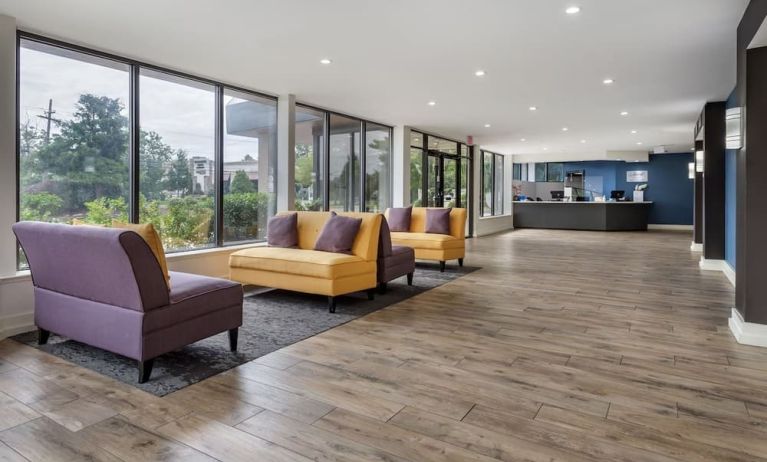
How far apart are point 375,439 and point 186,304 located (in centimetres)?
151

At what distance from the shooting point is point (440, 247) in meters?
6.73

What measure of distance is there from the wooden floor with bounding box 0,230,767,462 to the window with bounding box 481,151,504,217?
32.3 ft

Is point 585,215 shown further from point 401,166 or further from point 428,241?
point 428,241

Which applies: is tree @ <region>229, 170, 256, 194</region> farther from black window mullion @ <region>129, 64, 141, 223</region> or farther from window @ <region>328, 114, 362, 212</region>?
window @ <region>328, 114, 362, 212</region>

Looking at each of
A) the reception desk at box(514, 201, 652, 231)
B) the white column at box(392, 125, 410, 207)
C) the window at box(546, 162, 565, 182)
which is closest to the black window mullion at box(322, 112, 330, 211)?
the white column at box(392, 125, 410, 207)

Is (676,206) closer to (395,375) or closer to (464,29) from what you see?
(464,29)

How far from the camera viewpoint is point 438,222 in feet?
23.3

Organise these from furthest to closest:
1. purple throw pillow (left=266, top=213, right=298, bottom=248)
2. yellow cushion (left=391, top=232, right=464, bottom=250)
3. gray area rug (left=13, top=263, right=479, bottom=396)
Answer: yellow cushion (left=391, top=232, right=464, bottom=250)
purple throw pillow (left=266, top=213, right=298, bottom=248)
gray area rug (left=13, top=263, right=479, bottom=396)

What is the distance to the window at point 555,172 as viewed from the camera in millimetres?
17547

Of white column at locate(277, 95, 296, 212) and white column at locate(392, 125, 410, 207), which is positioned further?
white column at locate(392, 125, 410, 207)

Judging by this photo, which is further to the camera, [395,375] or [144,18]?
[144,18]

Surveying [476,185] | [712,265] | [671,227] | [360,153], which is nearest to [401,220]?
[360,153]

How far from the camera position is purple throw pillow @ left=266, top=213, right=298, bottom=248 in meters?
5.29

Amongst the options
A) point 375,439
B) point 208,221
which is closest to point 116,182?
point 208,221
